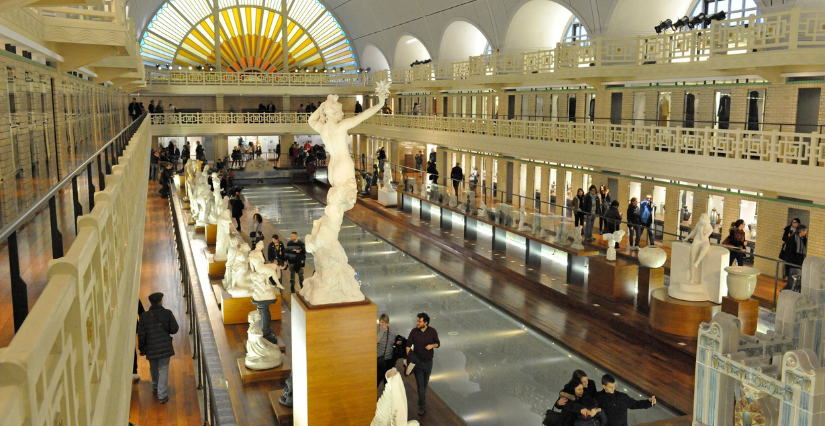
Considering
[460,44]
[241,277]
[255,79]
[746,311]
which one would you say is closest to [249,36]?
[255,79]

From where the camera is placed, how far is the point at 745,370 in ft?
22.8

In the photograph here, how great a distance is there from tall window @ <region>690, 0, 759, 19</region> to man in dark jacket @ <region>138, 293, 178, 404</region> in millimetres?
16716

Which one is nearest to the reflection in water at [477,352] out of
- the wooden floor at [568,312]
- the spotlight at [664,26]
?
the wooden floor at [568,312]

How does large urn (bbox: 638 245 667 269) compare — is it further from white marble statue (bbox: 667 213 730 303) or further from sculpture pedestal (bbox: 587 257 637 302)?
white marble statue (bbox: 667 213 730 303)

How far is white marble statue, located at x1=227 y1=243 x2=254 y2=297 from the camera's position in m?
12.1

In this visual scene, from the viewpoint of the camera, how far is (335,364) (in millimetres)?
8188

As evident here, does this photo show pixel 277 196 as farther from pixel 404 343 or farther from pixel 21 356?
pixel 21 356

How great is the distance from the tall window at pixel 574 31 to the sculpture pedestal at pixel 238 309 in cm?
1940

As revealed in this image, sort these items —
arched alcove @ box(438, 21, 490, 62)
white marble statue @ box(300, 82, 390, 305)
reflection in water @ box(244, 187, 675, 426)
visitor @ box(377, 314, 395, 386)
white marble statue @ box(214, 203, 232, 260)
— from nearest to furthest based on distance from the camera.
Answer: white marble statue @ box(300, 82, 390, 305) < visitor @ box(377, 314, 395, 386) < reflection in water @ box(244, 187, 675, 426) < white marble statue @ box(214, 203, 232, 260) < arched alcove @ box(438, 21, 490, 62)

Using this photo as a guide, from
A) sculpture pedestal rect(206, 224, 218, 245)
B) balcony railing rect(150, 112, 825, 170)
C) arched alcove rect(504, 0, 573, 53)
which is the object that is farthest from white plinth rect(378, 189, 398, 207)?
sculpture pedestal rect(206, 224, 218, 245)

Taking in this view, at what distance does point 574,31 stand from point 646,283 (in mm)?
16697

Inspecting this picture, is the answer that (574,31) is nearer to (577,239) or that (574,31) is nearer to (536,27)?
(536,27)

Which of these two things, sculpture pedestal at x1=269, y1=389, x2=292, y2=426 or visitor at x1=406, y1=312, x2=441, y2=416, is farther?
visitor at x1=406, y1=312, x2=441, y2=416

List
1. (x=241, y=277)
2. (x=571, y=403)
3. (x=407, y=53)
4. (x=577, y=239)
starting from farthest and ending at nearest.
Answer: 1. (x=407, y=53)
2. (x=577, y=239)
3. (x=241, y=277)
4. (x=571, y=403)
